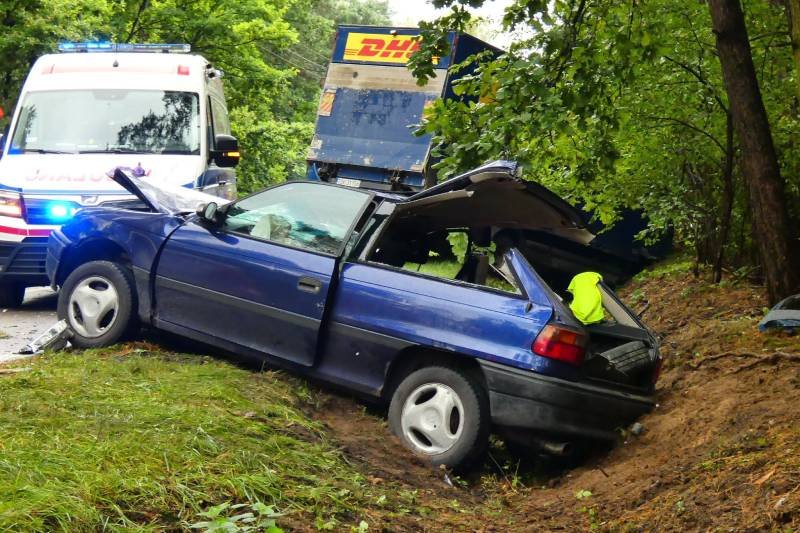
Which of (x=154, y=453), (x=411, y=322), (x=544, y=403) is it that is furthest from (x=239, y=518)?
(x=411, y=322)

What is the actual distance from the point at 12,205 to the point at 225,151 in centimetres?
238

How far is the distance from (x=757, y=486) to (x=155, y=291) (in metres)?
4.54

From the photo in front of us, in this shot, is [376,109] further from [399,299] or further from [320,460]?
[320,460]

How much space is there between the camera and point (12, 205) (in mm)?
10188

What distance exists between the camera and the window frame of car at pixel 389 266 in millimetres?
5904

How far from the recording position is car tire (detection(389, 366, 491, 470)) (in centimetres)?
567

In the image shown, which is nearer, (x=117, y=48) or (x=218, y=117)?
(x=117, y=48)

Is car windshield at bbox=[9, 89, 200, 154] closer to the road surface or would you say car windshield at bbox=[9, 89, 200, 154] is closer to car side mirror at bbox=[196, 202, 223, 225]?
the road surface

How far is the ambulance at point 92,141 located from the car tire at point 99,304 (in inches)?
107

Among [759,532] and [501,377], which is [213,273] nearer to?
[501,377]

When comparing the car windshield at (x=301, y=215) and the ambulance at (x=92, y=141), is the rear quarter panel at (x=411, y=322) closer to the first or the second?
the car windshield at (x=301, y=215)

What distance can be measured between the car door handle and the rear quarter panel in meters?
0.14

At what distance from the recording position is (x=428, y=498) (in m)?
5.07

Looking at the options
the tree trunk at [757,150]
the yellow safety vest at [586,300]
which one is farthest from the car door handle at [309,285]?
the tree trunk at [757,150]
